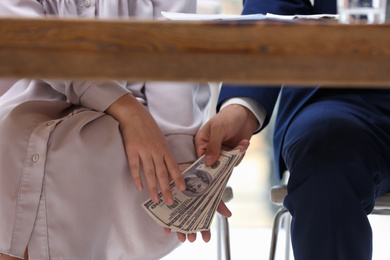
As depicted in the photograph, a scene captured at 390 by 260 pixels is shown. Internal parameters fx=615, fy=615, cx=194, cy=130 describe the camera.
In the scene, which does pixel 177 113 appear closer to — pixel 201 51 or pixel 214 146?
pixel 214 146

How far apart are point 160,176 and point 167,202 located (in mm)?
48

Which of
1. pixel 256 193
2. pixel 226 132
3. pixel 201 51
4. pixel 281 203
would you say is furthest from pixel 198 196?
pixel 256 193

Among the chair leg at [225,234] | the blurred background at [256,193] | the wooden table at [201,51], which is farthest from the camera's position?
the blurred background at [256,193]

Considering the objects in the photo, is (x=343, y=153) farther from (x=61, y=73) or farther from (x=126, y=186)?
(x=61, y=73)

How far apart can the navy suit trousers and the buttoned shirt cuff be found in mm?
120

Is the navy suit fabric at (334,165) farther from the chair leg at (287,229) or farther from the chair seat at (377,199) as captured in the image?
the chair leg at (287,229)

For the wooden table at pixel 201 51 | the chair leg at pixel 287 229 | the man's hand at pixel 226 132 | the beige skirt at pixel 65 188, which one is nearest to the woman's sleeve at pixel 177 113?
the man's hand at pixel 226 132

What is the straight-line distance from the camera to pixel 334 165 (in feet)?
3.56

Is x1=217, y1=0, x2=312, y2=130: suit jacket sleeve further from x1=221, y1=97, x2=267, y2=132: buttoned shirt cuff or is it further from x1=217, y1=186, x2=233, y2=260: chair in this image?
x1=217, y1=186, x2=233, y2=260: chair

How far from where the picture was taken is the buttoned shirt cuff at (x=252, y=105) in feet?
4.33

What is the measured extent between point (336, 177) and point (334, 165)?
0.02 meters

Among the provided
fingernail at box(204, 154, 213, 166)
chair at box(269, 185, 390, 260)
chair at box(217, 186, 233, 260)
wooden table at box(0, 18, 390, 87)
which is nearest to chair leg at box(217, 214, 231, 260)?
chair at box(217, 186, 233, 260)

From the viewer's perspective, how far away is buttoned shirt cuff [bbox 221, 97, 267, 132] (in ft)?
4.33

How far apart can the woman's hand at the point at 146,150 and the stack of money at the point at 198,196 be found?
0.03 metres
